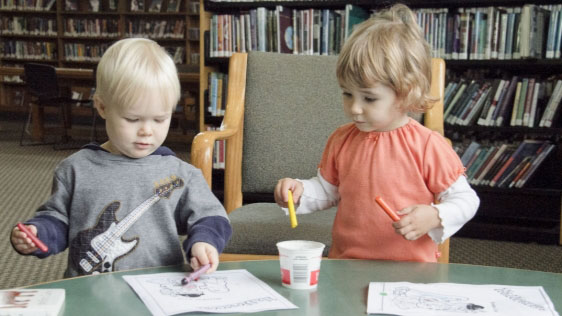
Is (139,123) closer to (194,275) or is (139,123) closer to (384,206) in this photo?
(194,275)

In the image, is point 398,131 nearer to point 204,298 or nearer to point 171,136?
point 204,298

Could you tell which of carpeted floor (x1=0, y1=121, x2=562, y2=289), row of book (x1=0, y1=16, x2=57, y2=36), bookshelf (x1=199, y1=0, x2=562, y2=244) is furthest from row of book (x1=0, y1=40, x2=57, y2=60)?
bookshelf (x1=199, y1=0, x2=562, y2=244)

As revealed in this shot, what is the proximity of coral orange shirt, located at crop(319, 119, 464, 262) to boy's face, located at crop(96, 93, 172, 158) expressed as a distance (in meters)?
0.43

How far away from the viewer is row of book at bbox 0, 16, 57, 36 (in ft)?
27.0

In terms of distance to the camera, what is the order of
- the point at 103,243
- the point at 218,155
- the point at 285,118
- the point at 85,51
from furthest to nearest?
the point at 85,51, the point at 218,155, the point at 285,118, the point at 103,243

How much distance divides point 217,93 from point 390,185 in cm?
228

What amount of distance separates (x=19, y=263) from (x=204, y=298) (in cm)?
194

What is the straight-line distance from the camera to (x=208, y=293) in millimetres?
867

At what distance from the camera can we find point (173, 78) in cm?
107

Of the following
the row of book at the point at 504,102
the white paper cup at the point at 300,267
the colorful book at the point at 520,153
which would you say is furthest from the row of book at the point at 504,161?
the white paper cup at the point at 300,267

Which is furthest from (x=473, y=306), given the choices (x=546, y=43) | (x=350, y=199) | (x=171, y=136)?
(x=171, y=136)

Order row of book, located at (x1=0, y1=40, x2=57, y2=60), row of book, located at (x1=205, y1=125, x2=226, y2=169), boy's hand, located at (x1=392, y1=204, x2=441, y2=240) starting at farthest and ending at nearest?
row of book, located at (x1=0, y1=40, x2=57, y2=60), row of book, located at (x1=205, y1=125, x2=226, y2=169), boy's hand, located at (x1=392, y1=204, x2=441, y2=240)

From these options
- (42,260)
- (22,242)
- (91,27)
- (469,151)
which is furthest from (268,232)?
(91,27)

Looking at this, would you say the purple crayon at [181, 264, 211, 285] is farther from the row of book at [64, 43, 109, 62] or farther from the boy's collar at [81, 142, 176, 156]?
the row of book at [64, 43, 109, 62]
